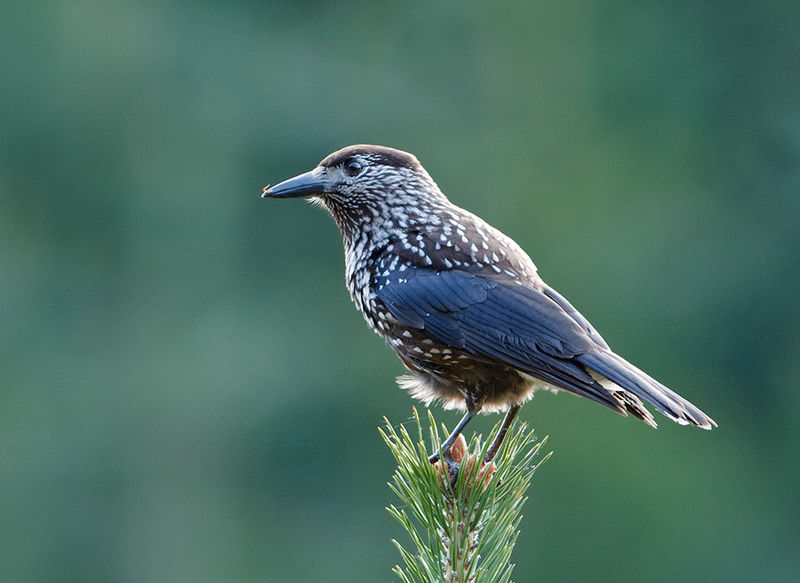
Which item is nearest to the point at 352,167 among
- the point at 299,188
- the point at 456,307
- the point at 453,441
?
the point at 299,188

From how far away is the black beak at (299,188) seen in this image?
3963 mm

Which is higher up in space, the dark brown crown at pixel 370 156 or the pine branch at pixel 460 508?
the dark brown crown at pixel 370 156

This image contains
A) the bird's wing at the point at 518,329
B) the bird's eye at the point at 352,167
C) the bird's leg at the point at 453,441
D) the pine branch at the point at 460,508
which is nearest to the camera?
the pine branch at the point at 460,508

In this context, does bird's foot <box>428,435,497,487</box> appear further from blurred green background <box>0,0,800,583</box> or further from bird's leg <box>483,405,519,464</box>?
blurred green background <box>0,0,800,583</box>

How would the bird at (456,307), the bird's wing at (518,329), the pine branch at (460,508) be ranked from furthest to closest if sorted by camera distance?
the bird at (456,307) < the bird's wing at (518,329) < the pine branch at (460,508)

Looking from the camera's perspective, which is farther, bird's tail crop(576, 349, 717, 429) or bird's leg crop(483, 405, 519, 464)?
bird's leg crop(483, 405, 519, 464)

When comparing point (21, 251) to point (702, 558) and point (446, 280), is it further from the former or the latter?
point (446, 280)

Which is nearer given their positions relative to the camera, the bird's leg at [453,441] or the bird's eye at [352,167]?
the bird's leg at [453,441]

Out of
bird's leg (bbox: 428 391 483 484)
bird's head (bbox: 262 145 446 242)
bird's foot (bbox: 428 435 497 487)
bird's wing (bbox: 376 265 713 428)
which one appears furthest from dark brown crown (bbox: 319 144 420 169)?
bird's foot (bbox: 428 435 497 487)

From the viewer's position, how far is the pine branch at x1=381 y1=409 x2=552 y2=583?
8.79 feet

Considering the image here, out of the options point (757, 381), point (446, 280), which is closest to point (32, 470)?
point (757, 381)

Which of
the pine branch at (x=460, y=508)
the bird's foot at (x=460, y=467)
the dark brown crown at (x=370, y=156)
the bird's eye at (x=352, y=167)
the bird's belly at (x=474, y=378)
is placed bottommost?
the pine branch at (x=460, y=508)

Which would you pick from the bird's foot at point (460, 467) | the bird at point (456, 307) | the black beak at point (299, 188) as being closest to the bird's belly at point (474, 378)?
the bird at point (456, 307)

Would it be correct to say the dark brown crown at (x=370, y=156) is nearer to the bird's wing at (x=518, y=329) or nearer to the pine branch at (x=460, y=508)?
the bird's wing at (x=518, y=329)
